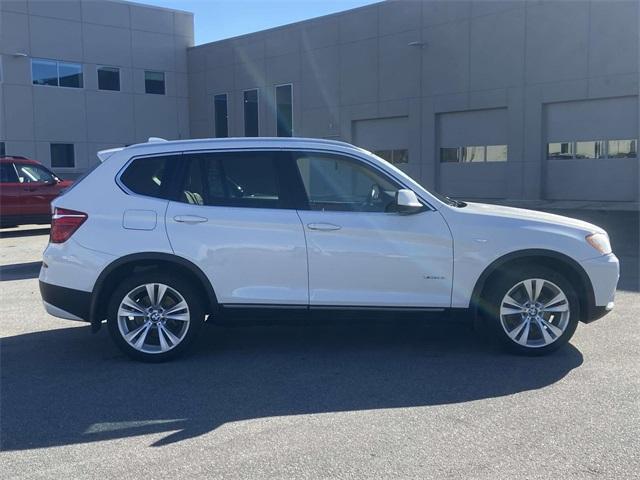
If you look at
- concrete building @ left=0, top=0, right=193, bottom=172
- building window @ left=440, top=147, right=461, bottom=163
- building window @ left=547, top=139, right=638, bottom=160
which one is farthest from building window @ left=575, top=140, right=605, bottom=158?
concrete building @ left=0, top=0, right=193, bottom=172

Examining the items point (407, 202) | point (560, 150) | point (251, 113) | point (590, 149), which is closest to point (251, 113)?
point (251, 113)

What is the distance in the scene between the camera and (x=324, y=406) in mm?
4586

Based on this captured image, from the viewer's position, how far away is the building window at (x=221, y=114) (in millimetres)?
36125

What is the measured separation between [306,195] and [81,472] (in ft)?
9.32

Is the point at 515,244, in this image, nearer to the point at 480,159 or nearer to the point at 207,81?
the point at 480,159

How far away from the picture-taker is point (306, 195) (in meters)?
5.59

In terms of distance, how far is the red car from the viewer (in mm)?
15461

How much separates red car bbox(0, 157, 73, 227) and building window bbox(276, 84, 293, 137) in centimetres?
1796

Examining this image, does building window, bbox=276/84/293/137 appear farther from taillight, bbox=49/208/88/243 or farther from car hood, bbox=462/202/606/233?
taillight, bbox=49/208/88/243

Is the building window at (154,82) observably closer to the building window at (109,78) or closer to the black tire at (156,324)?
the building window at (109,78)

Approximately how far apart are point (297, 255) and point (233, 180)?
88 cm

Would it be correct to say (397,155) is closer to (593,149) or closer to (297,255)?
(593,149)

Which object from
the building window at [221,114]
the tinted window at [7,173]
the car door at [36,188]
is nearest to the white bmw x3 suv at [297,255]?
the car door at [36,188]

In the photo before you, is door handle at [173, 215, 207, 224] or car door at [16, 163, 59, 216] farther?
car door at [16, 163, 59, 216]
